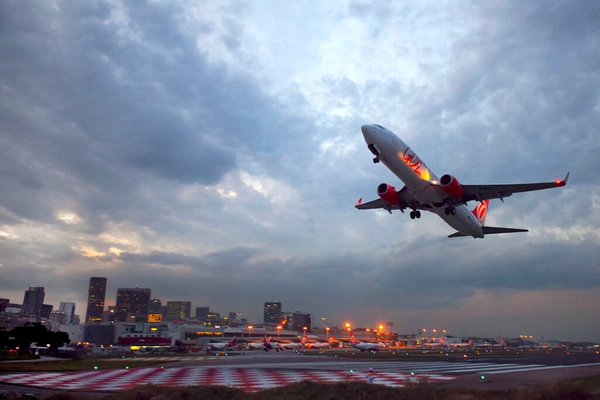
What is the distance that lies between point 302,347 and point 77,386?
84.4m

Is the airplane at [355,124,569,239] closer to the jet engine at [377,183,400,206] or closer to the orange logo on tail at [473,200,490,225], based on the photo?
the jet engine at [377,183,400,206]

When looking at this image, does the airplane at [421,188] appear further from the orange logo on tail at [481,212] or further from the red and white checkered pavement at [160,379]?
the red and white checkered pavement at [160,379]

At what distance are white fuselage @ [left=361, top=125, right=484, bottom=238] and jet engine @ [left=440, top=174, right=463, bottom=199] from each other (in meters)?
0.93

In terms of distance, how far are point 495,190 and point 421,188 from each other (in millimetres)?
7313

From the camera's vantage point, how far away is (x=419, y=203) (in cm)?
4222

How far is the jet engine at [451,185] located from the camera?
1451 inches

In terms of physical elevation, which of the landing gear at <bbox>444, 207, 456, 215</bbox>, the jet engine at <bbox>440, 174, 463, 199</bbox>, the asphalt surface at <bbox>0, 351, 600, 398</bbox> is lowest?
the asphalt surface at <bbox>0, 351, 600, 398</bbox>

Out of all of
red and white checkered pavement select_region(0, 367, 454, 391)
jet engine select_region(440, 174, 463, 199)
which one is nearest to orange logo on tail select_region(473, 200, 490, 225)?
jet engine select_region(440, 174, 463, 199)

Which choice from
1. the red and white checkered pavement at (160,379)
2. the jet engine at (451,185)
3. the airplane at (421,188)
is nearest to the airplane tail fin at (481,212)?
the airplane at (421,188)

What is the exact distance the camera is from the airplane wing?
3650 centimetres

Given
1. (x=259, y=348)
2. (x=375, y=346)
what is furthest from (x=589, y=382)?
(x=259, y=348)

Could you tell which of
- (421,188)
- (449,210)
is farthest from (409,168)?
(449,210)

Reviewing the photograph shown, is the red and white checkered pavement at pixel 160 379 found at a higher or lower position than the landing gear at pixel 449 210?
lower

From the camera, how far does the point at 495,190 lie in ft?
127
